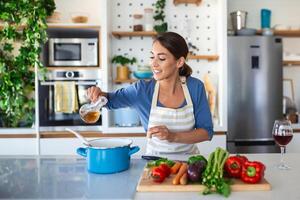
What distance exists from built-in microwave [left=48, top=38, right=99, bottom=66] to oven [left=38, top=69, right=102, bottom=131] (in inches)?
3.8

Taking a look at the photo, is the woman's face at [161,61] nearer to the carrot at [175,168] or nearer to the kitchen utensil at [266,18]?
the carrot at [175,168]

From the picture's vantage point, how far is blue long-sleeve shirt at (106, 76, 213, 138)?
1700 millimetres

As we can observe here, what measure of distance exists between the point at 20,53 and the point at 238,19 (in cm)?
210

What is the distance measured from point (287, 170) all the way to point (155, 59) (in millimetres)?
770

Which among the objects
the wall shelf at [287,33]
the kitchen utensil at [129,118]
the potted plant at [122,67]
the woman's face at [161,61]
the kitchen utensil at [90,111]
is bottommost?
the kitchen utensil at [129,118]

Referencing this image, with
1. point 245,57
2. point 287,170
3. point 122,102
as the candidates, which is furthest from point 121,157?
point 245,57

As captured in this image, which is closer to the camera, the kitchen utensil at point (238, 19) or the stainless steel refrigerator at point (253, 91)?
the stainless steel refrigerator at point (253, 91)

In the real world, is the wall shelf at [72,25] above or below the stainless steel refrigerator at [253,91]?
above

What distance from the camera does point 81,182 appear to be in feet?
3.75

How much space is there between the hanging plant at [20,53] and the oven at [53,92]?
140mm

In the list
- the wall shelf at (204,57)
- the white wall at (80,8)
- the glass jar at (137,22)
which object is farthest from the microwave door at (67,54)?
the wall shelf at (204,57)

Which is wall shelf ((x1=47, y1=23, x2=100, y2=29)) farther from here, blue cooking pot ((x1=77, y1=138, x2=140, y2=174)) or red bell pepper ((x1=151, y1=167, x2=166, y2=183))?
red bell pepper ((x1=151, y1=167, x2=166, y2=183))

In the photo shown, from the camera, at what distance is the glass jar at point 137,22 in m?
3.28

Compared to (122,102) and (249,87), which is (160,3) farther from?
(122,102)
